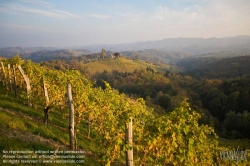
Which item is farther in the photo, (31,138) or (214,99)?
(214,99)

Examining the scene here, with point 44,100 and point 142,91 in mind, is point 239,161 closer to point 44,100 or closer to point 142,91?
point 44,100

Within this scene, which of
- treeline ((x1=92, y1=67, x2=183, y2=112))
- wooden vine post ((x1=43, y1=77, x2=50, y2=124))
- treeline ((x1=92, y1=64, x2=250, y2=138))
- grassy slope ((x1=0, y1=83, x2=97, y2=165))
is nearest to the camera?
grassy slope ((x1=0, y1=83, x2=97, y2=165))

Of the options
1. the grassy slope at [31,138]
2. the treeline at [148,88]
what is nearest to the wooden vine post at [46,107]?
the grassy slope at [31,138]

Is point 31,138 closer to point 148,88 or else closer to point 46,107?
point 46,107

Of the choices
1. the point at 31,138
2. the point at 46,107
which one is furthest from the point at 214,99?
the point at 31,138

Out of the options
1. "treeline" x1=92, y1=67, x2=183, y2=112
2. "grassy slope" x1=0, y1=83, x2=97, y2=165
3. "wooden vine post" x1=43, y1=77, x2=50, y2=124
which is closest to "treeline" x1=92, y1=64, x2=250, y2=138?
"treeline" x1=92, y1=67, x2=183, y2=112

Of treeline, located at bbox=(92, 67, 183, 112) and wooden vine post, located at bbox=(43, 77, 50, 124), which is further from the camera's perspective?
treeline, located at bbox=(92, 67, 183, 112)

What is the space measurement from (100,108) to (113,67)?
7058 inches

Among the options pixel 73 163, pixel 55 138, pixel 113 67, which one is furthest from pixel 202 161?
pixel 113 67

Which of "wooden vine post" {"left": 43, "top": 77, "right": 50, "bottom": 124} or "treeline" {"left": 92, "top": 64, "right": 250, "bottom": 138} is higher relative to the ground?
"wooden vine post" {"left": 43, "top": 77, "right": 50, "bottom": 124}

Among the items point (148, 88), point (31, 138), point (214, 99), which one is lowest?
point (214, 99)

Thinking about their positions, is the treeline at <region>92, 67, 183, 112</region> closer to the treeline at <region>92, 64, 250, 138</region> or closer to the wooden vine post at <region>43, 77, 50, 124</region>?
the treeline at <region>92, 64, 250, 138</region>

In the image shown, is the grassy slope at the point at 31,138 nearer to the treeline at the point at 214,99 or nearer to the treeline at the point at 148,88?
the treeline at the point at 214,99

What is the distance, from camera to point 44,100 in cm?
1488
